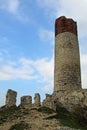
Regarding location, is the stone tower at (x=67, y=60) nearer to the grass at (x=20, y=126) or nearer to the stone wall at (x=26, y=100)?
the stone wall at (x=26, y=100)

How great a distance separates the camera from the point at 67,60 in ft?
93.9

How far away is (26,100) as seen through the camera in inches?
1040

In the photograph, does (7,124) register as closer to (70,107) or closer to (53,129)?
(53,129)

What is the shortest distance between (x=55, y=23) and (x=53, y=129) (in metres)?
16.1

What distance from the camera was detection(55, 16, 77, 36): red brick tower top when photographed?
30.3 metres

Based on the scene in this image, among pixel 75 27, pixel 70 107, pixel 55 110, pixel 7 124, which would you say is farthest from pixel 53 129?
pixel 75 27

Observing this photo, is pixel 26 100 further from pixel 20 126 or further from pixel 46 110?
pixel 20 126

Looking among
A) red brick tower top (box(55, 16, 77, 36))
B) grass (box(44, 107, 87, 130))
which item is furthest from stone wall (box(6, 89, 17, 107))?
red brick tower top (box(55, 16, 77, 36))

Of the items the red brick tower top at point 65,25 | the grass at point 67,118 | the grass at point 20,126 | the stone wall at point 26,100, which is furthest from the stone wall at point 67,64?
the grass at point 20,126

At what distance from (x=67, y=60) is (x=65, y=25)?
4.42 m

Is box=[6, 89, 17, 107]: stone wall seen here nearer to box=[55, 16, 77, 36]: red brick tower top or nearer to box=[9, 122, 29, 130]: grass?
box=[9, 122, 29, 130]: grass

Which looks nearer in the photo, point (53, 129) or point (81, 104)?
point (53, 129)

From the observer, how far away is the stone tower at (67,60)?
28.3 m

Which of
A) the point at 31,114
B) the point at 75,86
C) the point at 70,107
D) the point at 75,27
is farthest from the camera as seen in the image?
the point at 75,27
